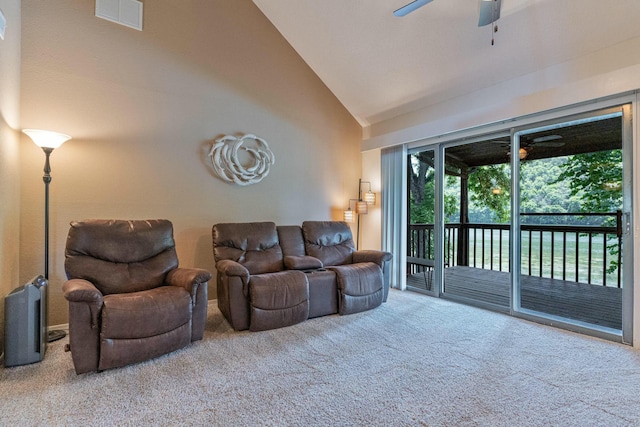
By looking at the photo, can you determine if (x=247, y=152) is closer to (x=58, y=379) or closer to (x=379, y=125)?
(x=379, y=125)

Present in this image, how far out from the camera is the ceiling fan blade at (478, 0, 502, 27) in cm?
209

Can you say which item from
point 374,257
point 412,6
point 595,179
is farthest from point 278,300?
point 595,179

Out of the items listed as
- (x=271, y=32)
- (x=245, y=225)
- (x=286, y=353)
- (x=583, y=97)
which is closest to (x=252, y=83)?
(x=271, y=32)

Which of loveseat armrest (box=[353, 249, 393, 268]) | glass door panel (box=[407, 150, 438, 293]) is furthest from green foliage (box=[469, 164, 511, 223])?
loveseat armrest (box=[353, 249, 393, 268])

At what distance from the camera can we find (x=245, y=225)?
3.44 m

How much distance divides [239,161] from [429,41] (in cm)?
257

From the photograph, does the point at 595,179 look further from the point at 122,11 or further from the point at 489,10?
the point at 122,11

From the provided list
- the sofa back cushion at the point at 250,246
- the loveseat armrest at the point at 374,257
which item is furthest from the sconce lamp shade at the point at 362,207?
the sofa back cushion at the point at 250,246

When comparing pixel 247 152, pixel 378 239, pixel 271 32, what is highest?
pixel 271 32

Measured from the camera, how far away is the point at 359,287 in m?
3.30

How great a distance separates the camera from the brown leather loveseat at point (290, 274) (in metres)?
2.74

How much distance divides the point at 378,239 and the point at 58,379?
386cm

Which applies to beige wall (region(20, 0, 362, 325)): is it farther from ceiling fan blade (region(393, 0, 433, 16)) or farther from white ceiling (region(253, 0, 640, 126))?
ceiling fan blade (region(393, 0, 433, 16))

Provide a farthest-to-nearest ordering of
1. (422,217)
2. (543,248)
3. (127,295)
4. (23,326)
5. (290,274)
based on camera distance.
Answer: (422,217) → (543,248) → (290,274) → (127,295) → (23,326)
